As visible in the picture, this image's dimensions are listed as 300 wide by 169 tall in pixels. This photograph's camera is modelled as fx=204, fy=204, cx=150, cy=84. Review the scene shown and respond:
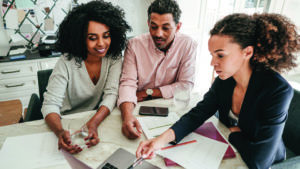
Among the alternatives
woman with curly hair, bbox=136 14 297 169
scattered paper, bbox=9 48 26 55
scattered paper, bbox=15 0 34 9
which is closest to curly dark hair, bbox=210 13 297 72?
woman with curly hair, bbox=136 14 297 169

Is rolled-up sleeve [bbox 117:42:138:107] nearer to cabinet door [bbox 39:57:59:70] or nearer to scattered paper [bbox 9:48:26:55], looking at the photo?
cabinet door [bbox 39:57:59:70]

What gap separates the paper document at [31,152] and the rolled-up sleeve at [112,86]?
13.8 inches

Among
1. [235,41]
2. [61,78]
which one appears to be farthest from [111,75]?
[235,41]

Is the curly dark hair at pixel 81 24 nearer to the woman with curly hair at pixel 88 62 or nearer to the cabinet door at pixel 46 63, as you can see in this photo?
the woman with curly hair at pixel 88 62

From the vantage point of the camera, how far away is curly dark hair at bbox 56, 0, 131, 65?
1257 millimetres

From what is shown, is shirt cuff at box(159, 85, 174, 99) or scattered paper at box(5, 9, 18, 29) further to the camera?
scattered paper at box(5, 9, 18, 29)

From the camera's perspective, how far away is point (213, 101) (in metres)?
1.09

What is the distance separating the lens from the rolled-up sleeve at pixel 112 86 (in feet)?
3.99

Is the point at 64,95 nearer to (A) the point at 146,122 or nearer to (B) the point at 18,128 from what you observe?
(B) the point at 18,128

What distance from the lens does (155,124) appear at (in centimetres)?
105

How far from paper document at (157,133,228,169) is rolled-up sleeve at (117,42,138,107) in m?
0.46

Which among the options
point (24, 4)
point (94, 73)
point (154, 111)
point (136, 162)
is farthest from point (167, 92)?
point (24, 4)

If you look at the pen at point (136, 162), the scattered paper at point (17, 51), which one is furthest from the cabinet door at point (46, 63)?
the pen at point (136, 162)

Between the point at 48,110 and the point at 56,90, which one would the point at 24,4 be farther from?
the point at 48,110
